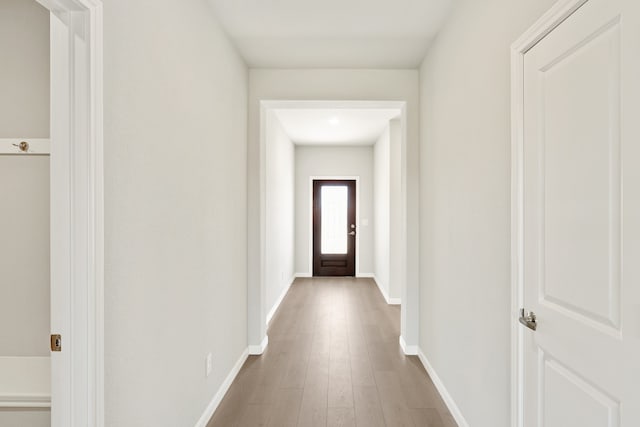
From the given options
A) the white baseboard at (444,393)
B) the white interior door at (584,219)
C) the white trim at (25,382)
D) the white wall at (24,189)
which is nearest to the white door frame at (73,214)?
the white trim at (25,382)

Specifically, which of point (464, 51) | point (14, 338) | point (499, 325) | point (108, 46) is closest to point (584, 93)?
point (499, 325)

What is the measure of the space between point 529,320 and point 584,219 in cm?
53

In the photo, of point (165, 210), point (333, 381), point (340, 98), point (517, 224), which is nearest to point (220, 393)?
point (333, 381)

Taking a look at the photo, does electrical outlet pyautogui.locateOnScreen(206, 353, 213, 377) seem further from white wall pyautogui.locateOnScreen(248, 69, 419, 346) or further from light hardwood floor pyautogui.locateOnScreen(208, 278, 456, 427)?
white wall pyautogui.locateOnScreen(248, 69, 419, 346)

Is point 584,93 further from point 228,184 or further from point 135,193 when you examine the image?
point 228,184

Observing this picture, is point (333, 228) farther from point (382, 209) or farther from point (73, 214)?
point (73, 214)

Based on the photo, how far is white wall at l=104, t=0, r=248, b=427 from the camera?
1.38 meters

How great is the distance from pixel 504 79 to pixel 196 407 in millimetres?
2461

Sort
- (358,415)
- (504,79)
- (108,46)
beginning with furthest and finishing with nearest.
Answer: (358,415)
(504,79)
(108,46)

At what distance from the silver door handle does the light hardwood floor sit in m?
1.22

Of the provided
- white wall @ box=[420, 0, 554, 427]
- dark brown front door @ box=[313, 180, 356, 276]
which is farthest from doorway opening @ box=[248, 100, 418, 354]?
white wall @ box=[420, 0, 554, 427]

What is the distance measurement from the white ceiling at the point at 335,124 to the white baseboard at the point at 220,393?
117 inches

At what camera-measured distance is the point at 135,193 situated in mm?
1506

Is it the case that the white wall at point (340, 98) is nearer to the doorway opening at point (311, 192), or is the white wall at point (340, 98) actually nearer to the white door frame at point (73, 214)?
the doorway opening at point (311, 192)
